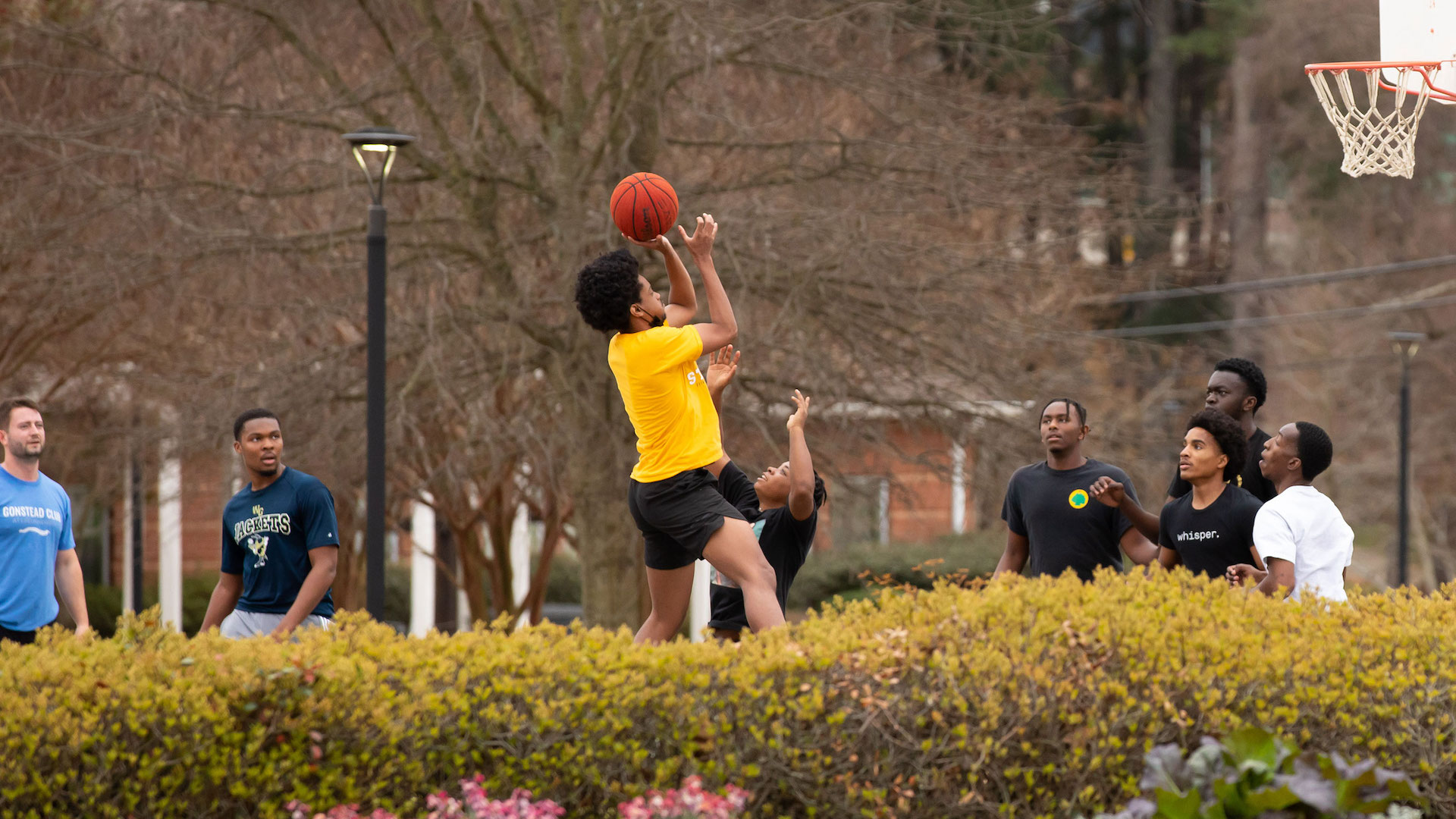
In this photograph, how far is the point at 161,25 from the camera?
14.6 meters

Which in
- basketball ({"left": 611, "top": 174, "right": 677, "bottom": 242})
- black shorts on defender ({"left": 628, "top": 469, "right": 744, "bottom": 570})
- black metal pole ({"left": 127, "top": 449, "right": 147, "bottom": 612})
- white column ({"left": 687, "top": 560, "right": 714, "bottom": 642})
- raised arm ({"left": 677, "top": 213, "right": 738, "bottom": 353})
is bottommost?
white column ({"left": 687, "top": 560, "right": 714, "bottom": 642})

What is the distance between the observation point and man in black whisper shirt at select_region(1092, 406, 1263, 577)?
6.60 metres

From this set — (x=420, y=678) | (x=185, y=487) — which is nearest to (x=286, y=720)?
(x=420, y=678)

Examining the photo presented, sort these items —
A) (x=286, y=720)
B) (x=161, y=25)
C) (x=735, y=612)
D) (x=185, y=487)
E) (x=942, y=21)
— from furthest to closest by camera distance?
(x=185, y=487) → (x=942, y=21) → (x=161, y=25) → (x=735, y=612) → (x=286, y=720)

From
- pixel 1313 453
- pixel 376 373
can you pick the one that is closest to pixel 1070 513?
pixel 1313 453

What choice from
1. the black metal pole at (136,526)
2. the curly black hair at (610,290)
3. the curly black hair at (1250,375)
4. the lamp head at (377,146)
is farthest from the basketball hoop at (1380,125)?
the black metal pole at (136,526)

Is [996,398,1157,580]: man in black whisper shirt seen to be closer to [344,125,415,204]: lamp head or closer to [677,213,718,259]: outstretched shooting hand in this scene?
[677,213,718,259]: outstretched shooting hand

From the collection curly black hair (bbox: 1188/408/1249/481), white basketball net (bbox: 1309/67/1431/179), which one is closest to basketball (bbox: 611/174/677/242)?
curly black hair (bbox: 1188/408/1249/481)

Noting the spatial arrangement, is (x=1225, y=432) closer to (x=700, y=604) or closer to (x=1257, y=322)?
(x=700, y=604)

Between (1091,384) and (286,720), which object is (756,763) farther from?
(1091,384)

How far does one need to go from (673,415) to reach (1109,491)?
218 cm

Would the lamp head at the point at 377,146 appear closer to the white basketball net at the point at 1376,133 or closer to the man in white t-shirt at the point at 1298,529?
the white basketball net at the point at 1376,133

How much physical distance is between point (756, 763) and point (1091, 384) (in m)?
11.0

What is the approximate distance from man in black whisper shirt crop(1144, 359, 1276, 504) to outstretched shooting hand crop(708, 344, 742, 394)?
7.54 feet
